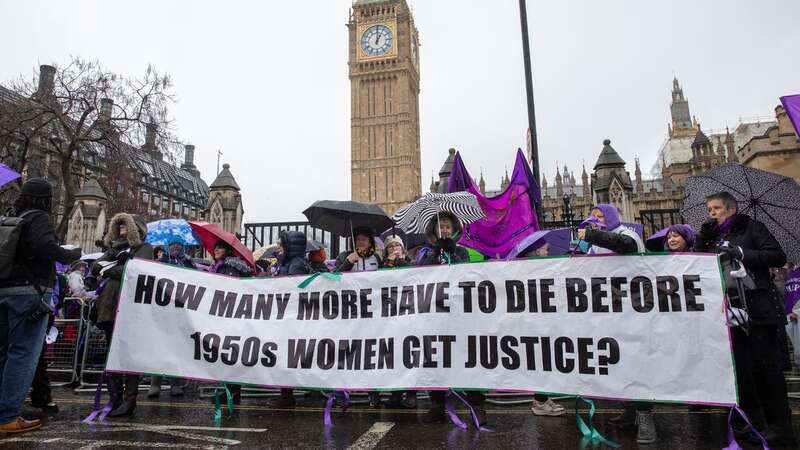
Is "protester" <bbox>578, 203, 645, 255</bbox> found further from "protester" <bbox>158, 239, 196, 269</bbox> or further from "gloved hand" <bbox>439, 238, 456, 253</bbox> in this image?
"protester" <bbox>158, 239, 196, 269</bbox>

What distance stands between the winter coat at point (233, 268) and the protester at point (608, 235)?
360cm

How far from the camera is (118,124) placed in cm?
1656

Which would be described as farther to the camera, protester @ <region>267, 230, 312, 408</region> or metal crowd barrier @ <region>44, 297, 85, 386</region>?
metal crowd barrier @ <region>44, 297, 85, 386</region>

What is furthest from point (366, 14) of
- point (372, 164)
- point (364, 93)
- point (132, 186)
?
point (132, 186)

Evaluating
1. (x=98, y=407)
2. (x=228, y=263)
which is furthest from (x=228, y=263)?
(x=98, y=407)

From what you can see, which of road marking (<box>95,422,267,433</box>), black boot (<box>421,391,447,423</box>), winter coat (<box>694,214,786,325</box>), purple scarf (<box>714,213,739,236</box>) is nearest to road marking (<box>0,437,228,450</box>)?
road marking (<box>95,422,267,433</box>)

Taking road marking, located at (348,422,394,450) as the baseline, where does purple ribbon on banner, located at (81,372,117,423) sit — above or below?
above

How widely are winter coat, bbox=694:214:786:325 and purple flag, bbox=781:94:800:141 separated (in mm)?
1754

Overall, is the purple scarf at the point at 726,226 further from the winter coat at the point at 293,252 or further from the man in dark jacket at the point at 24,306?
the man in dark jacket at the point at 24,306

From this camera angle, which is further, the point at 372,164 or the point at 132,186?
the point at 372,164

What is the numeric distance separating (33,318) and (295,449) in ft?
7.73

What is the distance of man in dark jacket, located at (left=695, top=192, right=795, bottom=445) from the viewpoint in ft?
11.2

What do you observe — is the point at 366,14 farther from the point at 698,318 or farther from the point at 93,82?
the point at 698,318

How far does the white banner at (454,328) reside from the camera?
3562 mm
